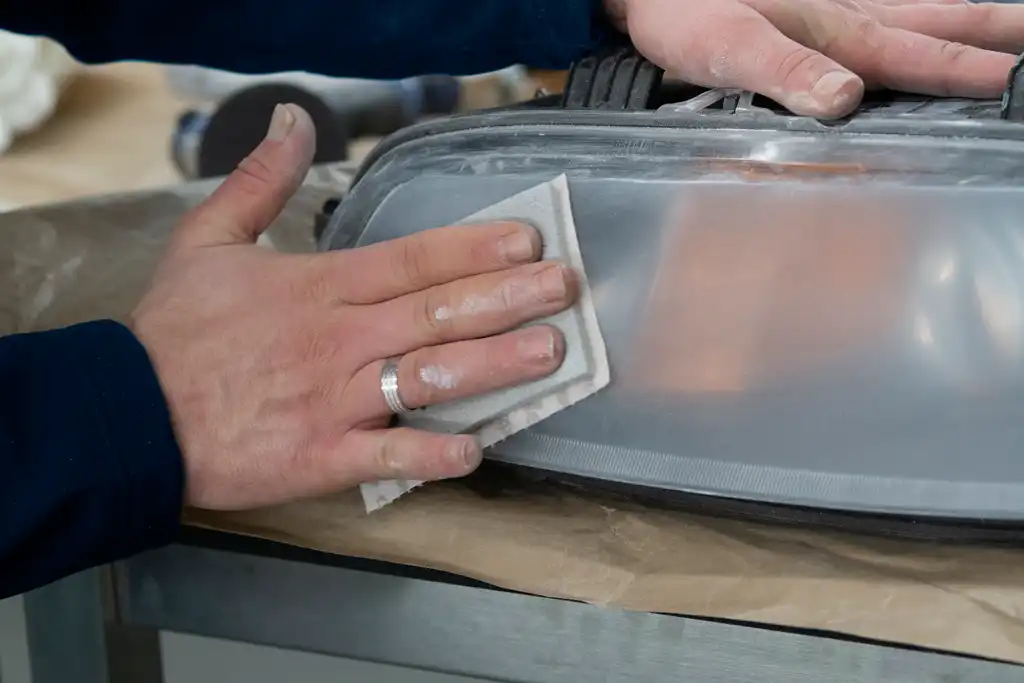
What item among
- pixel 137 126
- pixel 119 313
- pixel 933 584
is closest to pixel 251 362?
pixel 119 313

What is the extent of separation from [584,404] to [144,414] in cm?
16

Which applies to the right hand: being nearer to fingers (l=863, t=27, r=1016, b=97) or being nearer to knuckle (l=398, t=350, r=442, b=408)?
knuckle (l=398, t=350, r=442, b=408)

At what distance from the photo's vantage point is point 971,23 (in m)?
0.47

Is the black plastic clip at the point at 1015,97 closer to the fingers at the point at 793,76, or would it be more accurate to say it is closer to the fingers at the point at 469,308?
the fingers at the point at 793,76

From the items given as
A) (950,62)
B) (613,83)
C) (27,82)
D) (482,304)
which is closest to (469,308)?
(482,304)

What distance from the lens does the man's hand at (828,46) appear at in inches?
14.5

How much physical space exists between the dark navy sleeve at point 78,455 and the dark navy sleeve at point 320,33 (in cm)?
25

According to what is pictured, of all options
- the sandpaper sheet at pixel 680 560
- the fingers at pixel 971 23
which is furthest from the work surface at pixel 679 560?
the fingers at pixel 971 23

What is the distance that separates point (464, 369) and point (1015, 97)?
208 millimetres

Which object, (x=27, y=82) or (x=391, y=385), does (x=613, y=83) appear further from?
(x=27, y=82)

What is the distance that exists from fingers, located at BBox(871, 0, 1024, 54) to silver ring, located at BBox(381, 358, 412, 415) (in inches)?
10.8

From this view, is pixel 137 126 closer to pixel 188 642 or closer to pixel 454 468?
pixel 188 642

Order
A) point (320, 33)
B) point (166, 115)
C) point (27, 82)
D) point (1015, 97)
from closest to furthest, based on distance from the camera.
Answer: point (1015, 97), point (320, 33), point (27, 82), point (166, 115)

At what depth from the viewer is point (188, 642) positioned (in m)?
0.72
